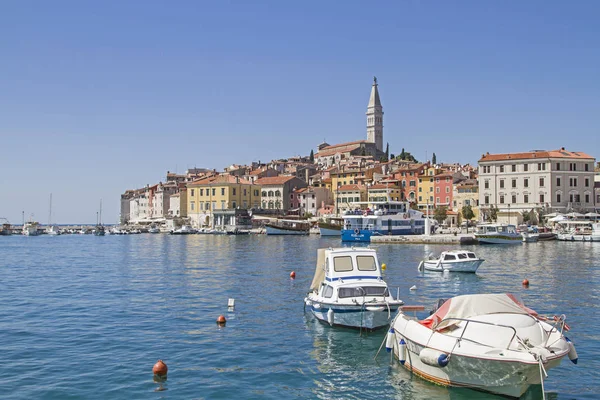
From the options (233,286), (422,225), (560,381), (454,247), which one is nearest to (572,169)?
(422,225)

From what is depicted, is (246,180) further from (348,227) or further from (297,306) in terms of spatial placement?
(297,306)

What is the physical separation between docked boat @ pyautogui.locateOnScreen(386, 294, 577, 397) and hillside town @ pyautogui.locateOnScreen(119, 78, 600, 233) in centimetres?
7341

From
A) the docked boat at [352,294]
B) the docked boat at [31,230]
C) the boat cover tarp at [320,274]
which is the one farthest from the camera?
the docked boat at [31,230]

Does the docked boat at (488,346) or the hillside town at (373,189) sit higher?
the hillside town at (373,189)

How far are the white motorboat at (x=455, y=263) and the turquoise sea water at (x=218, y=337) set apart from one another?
2.93 ft

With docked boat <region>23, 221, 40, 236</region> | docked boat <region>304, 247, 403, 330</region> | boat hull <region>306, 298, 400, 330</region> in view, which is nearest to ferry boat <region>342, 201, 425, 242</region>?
docked boat <region>304, 247, 403, 330</region>

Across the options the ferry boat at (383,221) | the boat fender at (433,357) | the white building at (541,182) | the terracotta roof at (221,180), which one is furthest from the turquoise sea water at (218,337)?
the terracotta roof at (221,180)

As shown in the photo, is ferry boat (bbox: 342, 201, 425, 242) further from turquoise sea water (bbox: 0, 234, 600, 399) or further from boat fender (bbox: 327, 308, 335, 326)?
boat fender (bbox: 327, 308, 335, 326)

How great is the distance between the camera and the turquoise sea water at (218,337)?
13.7 m

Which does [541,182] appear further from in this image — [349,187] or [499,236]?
[349,187]

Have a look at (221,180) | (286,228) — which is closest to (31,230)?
(221,180)

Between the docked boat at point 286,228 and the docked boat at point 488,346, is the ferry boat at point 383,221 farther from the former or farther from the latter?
the docked boat at point 488,346

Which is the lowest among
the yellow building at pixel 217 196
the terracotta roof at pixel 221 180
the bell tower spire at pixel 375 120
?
the yellow building at pixel 217 196

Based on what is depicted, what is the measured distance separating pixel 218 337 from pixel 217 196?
Answer: 97100mm
